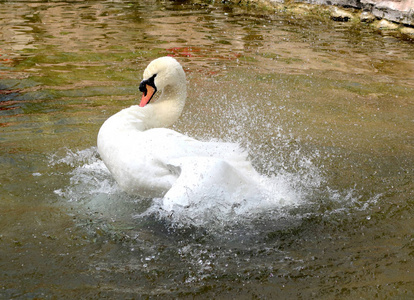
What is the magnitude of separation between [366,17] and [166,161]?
10293 millimetres

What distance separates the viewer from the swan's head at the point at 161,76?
410 cm

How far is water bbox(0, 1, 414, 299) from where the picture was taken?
308cm

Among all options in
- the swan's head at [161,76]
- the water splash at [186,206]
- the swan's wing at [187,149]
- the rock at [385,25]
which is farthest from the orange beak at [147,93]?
the rock at [385,25]

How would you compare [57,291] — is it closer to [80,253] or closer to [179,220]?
[80,253]

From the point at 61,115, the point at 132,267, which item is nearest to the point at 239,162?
the point at 132,267

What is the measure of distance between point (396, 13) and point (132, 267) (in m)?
10.5

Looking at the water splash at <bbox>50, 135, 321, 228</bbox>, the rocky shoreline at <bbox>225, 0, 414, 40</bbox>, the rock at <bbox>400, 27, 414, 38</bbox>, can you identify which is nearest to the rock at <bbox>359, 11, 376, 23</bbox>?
the rocky shoreline at <bbox>225, 0, 414, 40</bbox>

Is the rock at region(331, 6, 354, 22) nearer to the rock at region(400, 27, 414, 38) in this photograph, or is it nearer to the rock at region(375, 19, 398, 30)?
the rock at region(375, 19, 398, 30)

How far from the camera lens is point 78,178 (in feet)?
14.6

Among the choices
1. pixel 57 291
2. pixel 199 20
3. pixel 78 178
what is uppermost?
pixel 57 291

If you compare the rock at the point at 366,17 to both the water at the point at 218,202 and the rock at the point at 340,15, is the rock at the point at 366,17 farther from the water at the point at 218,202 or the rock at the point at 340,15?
the water at the point at 218,202

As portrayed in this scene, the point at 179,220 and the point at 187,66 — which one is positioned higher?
the point at 179,220

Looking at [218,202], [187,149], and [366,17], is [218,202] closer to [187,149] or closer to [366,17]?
[187,149]

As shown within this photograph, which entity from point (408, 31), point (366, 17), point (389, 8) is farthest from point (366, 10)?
point (408, 31)
